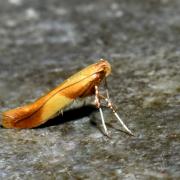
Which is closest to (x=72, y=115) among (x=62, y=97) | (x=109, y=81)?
(x=62, y=97)

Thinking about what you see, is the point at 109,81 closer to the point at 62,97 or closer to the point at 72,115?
the point at 72,115

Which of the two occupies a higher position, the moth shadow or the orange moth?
the orange moth

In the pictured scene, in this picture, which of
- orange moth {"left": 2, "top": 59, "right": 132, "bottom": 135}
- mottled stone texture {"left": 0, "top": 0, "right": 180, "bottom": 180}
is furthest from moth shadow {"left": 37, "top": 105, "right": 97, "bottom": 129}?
orange moth {"left": 2, "top": 59, "right": 132, "bottom": 135}

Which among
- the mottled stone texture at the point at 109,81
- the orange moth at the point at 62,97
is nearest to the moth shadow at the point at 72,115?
the mottled stone texture at the point at 109,81

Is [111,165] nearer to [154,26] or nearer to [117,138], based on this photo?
[117,138]

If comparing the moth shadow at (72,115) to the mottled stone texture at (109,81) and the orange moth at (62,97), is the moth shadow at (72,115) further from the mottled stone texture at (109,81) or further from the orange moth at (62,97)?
the orange moth at (62,97)

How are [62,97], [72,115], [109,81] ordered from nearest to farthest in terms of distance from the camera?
[62,97]
[72,115]
[109,81]

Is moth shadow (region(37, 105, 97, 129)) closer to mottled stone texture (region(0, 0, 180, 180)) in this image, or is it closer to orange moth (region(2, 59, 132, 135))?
mottled stone texture (region(0, 0, 180, 180))

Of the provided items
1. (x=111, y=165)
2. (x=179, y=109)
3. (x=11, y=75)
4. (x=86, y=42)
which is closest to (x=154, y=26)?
(x=86, y=42)
